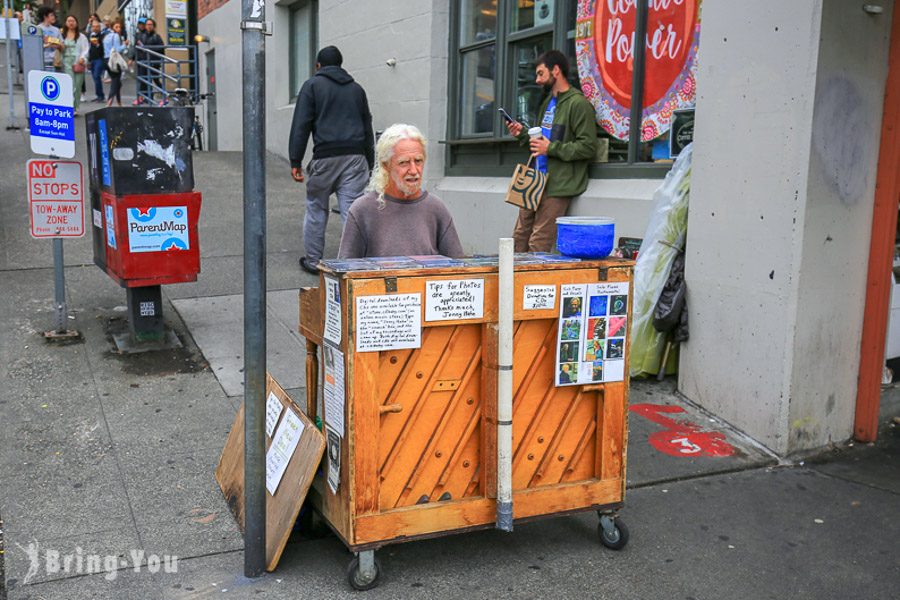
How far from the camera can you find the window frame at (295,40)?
13.9 meters

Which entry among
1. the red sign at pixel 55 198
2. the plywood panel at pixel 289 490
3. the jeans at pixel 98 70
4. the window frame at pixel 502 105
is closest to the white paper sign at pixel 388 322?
the plywood panel at pixel 289 490

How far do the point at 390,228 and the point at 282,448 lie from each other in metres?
1.09

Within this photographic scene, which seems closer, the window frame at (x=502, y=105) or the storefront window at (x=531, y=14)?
the window frame at (x=502, y=105)

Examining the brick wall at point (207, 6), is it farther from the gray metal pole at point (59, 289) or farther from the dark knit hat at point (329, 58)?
the gray metal pole at point (59, 289)

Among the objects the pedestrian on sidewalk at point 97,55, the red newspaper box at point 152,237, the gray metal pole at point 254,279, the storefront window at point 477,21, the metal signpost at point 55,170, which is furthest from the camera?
the pedestrian on sidewalk at point 97,55

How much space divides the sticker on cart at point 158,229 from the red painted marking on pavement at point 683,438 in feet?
10.5

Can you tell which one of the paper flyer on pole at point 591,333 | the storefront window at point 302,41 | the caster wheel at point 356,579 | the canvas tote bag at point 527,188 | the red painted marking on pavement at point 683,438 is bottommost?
the caster wheel at point 356,579

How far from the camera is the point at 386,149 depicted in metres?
4.01

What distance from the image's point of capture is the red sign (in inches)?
240

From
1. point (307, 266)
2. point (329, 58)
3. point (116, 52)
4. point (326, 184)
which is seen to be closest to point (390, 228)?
point (326, 184)

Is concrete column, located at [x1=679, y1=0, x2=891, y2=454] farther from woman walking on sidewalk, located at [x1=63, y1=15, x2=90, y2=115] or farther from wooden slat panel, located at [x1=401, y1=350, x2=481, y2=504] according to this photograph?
woman walking on sidewalk, located at [x1=63, y1=15, x2=90, y2=115]

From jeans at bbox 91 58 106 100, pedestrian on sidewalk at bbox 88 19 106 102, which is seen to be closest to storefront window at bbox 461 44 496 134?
pedestrian on sidewalk at bbox 88 19 106 102

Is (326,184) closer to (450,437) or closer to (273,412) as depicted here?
(273,412)

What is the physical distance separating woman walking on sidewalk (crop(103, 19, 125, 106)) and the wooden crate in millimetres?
18200
